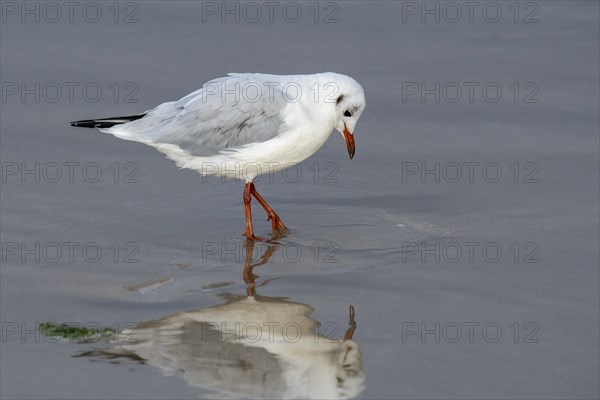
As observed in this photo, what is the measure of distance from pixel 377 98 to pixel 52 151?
106 inches

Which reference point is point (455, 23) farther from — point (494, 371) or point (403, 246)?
point (494, 371)

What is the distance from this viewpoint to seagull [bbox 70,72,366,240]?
7152 millimetres

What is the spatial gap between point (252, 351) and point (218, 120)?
7.14 ft

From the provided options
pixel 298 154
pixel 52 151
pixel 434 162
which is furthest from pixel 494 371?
pixel 52 151

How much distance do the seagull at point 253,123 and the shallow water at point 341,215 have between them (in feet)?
1.32

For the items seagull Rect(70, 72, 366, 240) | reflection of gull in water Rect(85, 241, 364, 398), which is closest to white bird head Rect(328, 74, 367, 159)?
seagull Rect(70, 72, 366, 240)

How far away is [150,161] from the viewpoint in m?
8.31

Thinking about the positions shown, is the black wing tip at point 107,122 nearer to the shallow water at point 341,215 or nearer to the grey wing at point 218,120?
the grey wing at point 218,120

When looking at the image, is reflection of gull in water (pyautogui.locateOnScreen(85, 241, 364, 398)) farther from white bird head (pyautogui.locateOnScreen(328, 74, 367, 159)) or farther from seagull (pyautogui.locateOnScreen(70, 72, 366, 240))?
white bird head (pyautogui.locateOnScreen(328, 74, 367, 159))

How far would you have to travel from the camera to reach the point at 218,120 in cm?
727

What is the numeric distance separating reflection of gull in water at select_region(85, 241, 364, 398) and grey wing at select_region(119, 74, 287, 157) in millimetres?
1432

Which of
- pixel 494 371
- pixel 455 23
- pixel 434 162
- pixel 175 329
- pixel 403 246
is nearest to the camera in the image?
pixel 494 371

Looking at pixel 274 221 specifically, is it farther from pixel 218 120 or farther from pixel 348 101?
pixel 348 101

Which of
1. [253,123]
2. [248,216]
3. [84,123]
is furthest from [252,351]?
[84,123]
